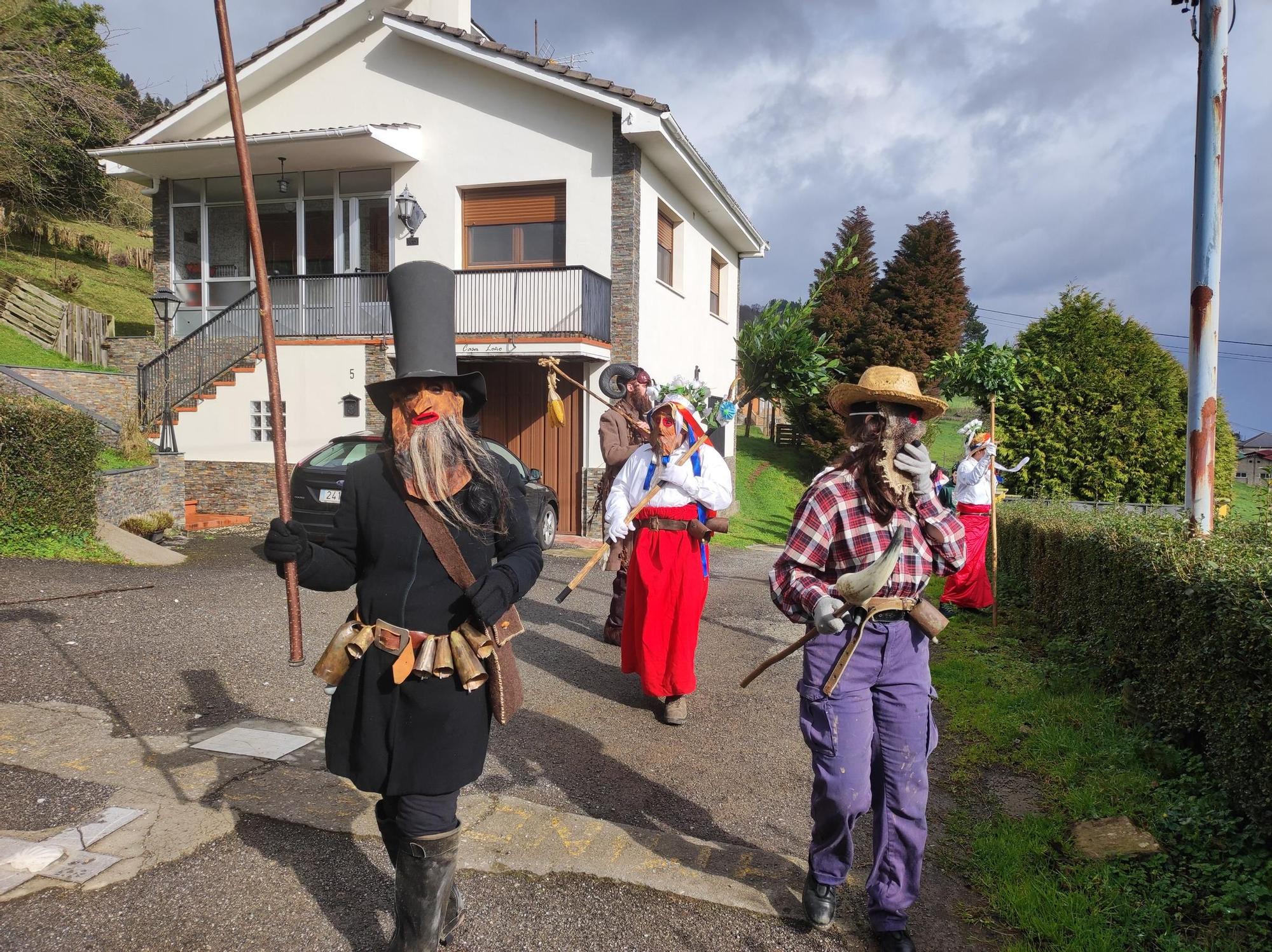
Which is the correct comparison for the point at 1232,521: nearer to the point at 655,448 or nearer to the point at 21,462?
the point at 655,448

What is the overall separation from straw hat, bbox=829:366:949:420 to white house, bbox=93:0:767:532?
34.9 feet

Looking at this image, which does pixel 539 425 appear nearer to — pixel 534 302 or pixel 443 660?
pixel 534 302

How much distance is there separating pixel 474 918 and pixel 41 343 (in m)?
20.1

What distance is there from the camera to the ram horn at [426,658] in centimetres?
268

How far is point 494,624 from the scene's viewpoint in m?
2.76

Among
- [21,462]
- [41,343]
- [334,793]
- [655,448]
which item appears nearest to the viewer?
[334,793]

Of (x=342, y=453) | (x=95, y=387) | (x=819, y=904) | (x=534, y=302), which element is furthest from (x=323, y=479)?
(x=819, y=904)

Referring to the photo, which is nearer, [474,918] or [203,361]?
[474,918]

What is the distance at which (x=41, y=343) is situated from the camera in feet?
61.4

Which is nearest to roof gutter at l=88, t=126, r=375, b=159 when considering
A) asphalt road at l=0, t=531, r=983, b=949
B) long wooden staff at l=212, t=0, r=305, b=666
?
asphalt road at l=0, t=531, r=983, b=949

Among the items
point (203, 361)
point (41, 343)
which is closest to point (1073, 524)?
point (203, 361)

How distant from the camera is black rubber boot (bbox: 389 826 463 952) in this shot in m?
2.69

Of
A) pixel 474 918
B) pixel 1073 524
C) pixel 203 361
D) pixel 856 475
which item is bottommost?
pixel 474 918

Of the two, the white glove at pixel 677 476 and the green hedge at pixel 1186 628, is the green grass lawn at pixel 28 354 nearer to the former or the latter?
the white glove at pixel 677 476
